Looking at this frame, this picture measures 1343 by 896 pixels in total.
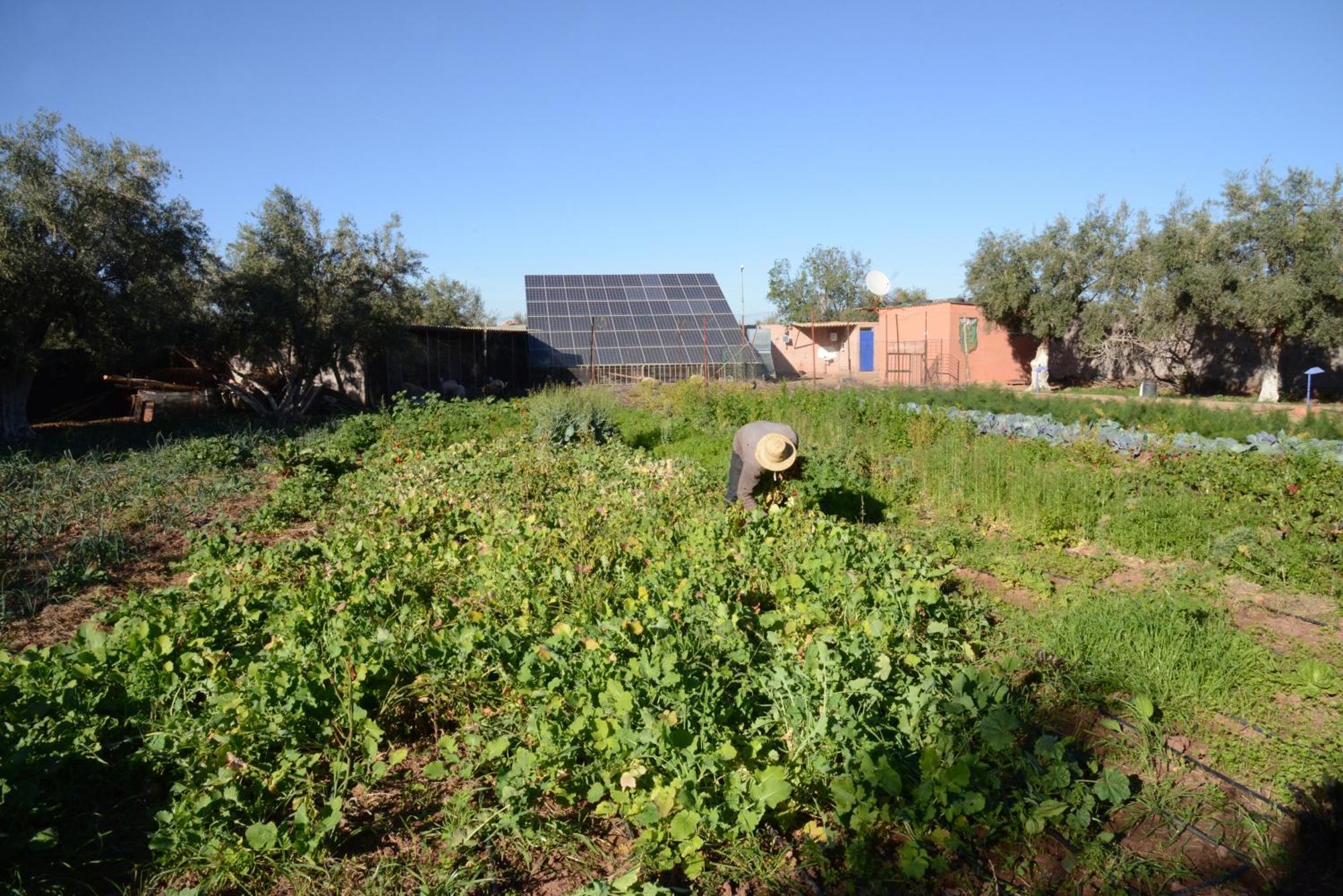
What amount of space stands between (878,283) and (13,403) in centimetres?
2119

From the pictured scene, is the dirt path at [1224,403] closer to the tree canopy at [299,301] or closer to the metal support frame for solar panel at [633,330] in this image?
the metal support frame for solar panel at [633,330]

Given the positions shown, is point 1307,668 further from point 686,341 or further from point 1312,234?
point 686,341

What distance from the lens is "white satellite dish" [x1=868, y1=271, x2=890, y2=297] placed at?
24766 mm

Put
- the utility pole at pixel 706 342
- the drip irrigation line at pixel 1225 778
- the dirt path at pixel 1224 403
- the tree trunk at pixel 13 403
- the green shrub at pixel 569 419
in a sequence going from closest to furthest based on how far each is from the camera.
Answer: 1. the drip irrigation line at pixel 1225 778
2. the dirt path at pixel 1224 403
3. the green shrub at pixel 569 419
4. the tree trunk at pixel 13 403
5. the utility pole at pixel 706 342

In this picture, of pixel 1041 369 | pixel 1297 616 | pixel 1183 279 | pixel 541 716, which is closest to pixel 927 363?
pixel 1041 369

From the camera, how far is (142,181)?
1210 centimetres

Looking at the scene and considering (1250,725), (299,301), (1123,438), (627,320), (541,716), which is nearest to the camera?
(541,716)

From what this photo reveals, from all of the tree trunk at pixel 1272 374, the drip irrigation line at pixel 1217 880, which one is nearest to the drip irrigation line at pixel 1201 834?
the drip irrigation line at pixel 1217 880

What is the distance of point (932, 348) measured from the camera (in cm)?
2564

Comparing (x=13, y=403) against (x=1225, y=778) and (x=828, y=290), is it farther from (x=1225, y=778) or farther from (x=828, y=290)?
(x=828, y=290)

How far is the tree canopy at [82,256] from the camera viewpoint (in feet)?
34.9

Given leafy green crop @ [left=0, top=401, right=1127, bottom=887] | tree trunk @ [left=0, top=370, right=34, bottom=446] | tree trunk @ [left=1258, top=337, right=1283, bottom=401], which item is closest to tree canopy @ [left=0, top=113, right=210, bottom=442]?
Answer: tree trunk @ [left=0, top=370, right=34, bottom=446]

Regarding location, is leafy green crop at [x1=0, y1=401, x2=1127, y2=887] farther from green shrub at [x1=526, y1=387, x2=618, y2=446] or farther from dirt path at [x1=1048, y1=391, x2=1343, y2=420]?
dirt path at [x1=1048, y1=391, x2=1343, y2=420]

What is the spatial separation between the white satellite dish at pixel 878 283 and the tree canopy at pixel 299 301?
45.8 ft
